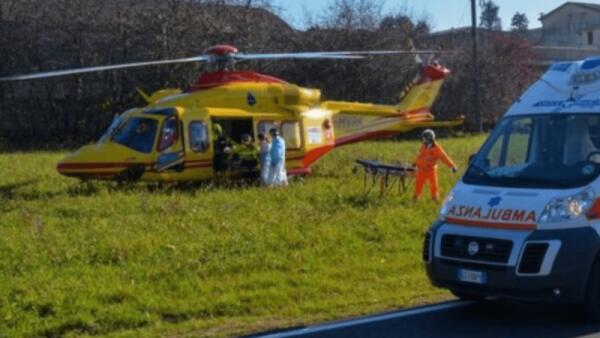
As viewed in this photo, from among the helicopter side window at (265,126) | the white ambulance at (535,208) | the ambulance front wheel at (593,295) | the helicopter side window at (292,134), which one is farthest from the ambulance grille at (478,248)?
the helicopter side window at (292,134)

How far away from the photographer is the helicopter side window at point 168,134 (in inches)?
835

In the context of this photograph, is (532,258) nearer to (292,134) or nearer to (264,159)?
(264,159)

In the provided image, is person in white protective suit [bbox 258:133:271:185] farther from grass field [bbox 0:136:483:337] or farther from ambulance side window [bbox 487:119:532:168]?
ambulance side window [bbox 487:119:532:168]

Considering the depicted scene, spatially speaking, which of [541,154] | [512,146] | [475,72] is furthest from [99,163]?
[475,72]

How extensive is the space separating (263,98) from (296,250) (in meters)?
9.88

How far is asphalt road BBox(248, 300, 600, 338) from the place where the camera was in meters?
9.20

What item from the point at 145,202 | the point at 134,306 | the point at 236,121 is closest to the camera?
the point at 134,306

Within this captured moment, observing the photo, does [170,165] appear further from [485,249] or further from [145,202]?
[485,249]

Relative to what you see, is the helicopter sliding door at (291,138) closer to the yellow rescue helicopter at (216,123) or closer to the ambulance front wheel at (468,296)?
the yellow rescue helicopter at (216,123)

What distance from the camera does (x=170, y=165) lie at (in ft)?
69.9

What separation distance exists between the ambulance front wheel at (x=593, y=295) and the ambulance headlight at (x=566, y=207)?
52 cm

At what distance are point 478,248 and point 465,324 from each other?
819 millimetres

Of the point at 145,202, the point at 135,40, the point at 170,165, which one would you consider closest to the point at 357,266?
the point at 145,202

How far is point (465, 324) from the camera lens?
962 cm
